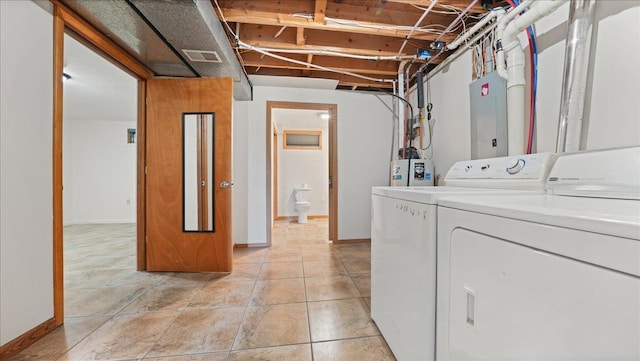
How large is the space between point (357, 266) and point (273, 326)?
3.87ft

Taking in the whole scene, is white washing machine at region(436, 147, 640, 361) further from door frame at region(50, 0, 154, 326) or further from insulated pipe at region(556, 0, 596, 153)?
door frame at region(50, 0, 154, 326)

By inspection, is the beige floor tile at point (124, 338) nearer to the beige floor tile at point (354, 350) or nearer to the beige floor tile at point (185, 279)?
the beige floor tile at point (185, 279)

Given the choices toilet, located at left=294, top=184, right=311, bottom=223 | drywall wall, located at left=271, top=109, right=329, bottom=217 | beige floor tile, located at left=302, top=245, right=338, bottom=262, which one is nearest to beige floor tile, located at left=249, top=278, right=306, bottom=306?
beige floor tile, located at left=302, top=245, right=338, bottom=262

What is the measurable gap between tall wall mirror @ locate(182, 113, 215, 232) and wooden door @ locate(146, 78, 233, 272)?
0.04 m

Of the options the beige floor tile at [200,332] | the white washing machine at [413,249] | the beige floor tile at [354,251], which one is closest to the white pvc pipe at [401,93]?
the beige floor tile at [354,251]

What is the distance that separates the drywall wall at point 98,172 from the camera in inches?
184

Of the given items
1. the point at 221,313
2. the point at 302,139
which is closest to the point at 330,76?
the point at 302,139

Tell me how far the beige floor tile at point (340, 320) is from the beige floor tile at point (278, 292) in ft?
0.59

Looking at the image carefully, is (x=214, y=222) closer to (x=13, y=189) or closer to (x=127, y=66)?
(x=13, y=189)

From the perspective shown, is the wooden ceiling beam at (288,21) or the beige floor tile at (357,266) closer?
the wooden ceiling beam at (288,21)

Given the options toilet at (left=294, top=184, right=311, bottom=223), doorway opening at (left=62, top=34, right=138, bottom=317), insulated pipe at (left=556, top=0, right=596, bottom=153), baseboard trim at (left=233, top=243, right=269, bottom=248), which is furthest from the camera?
toilet at (left=294, top=184, right=311, bottom=223)

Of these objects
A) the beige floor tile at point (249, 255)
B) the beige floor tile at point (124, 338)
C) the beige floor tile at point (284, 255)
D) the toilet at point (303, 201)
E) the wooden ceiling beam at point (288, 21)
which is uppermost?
the wooden ceiling beam at point (288, 21)

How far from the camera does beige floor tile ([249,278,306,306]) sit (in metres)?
1.77

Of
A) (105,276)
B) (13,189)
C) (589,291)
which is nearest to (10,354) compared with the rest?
(13,189)
